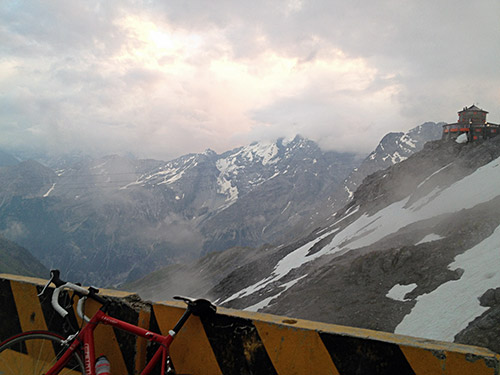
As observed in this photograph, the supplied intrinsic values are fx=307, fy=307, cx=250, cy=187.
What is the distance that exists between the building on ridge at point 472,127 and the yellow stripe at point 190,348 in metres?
81.1

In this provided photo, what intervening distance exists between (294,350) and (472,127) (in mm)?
83151

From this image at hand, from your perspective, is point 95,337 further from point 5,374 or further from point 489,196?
point 489,196

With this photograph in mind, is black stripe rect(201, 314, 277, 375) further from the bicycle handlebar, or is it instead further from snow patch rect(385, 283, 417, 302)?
snow patch rect(385, 283, 417, 302)

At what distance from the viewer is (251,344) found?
3914mm

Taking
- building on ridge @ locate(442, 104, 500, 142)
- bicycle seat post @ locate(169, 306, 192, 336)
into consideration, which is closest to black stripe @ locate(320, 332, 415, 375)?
bicycle seat post @ locate(169, 306, 192, 336)

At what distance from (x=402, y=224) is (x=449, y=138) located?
156 feet

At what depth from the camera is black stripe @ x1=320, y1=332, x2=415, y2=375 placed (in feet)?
10.5

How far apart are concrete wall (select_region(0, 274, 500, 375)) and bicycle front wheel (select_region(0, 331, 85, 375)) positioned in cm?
40

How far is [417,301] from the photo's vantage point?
63.9 feet

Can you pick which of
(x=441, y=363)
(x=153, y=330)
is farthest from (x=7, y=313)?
(x=441, y=363)

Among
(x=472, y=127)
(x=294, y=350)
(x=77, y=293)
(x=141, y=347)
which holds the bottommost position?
(x=472, y=127)

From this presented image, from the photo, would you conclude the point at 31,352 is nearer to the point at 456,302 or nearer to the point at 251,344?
the point at 251,344

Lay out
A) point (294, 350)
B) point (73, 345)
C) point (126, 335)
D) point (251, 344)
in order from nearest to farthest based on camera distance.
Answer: point (294, 350) < point (251, 344) < point (73, 345) < point (126, 335)

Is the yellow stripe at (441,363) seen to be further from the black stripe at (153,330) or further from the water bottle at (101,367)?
the water bottle at (101,367)
